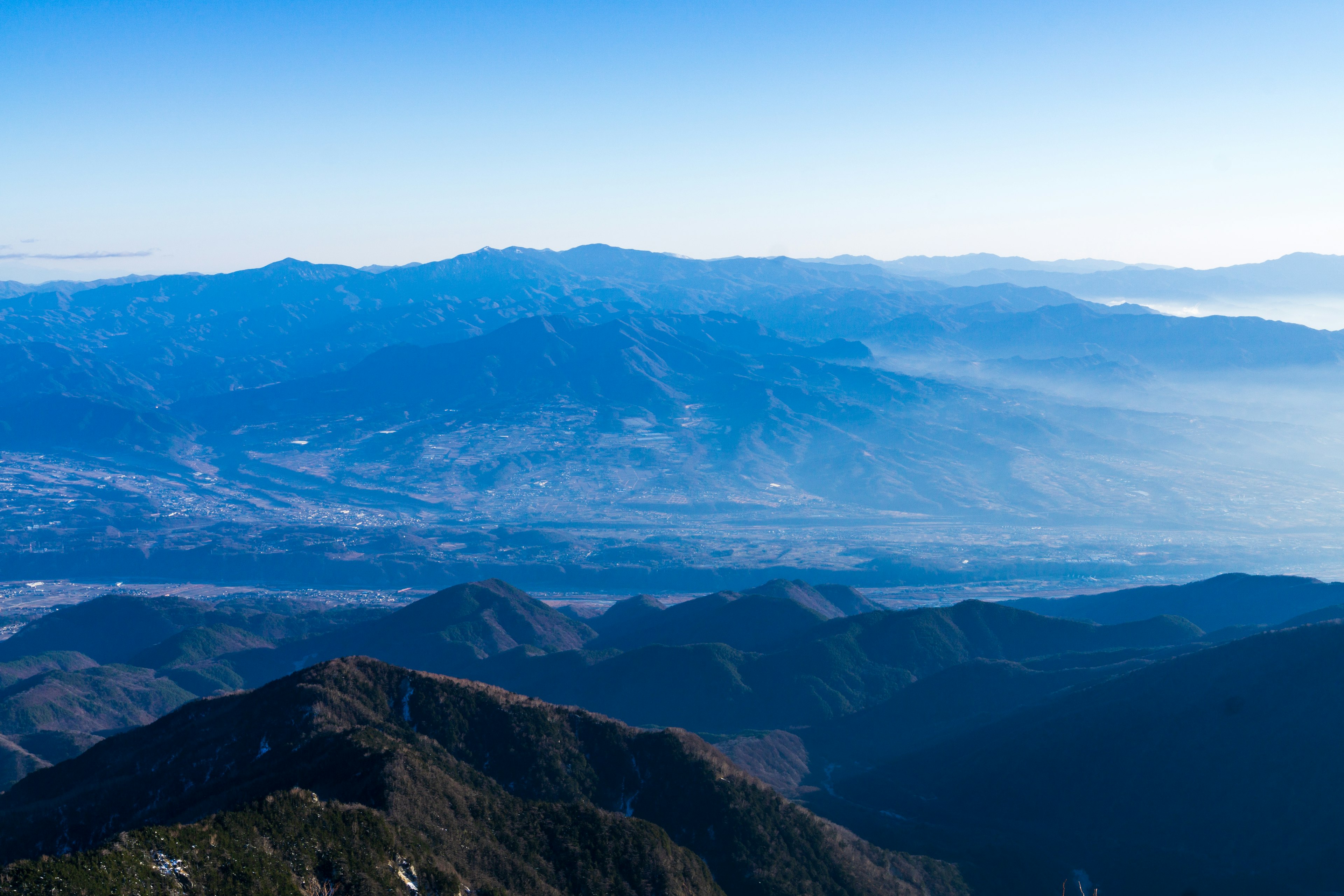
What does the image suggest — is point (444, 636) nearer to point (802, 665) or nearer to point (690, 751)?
point (802, 665)

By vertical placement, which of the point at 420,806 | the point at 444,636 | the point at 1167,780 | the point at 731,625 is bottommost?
the point at 444,636

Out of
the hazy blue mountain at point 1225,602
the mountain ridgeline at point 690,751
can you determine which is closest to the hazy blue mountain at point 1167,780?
the mountain ridgeline at point 690,751

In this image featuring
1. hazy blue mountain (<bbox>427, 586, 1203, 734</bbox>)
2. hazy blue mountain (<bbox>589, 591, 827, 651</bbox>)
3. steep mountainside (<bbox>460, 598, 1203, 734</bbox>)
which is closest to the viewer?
steep mountainside (<bbox>460, 598, 1203, 734</bbox>)

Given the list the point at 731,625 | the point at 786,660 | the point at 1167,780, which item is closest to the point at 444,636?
the point at 731,625

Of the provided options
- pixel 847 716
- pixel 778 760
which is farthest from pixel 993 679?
pixel 778 760

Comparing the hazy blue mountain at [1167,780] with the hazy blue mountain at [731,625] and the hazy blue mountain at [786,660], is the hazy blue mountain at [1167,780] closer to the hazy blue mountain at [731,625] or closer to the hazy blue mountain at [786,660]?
the hazy blue mountain at [786,660]

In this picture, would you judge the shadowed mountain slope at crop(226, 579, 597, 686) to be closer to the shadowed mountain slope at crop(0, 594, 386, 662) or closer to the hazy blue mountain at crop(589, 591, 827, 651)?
the hazy blue mountain at crop(589, 591, 827, 651)

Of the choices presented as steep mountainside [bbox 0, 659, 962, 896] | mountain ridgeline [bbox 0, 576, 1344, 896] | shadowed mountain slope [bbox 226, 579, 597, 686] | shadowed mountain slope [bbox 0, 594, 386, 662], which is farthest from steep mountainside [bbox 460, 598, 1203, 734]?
shadowed mountain slope [bbox 0, 594, 386, 662]
